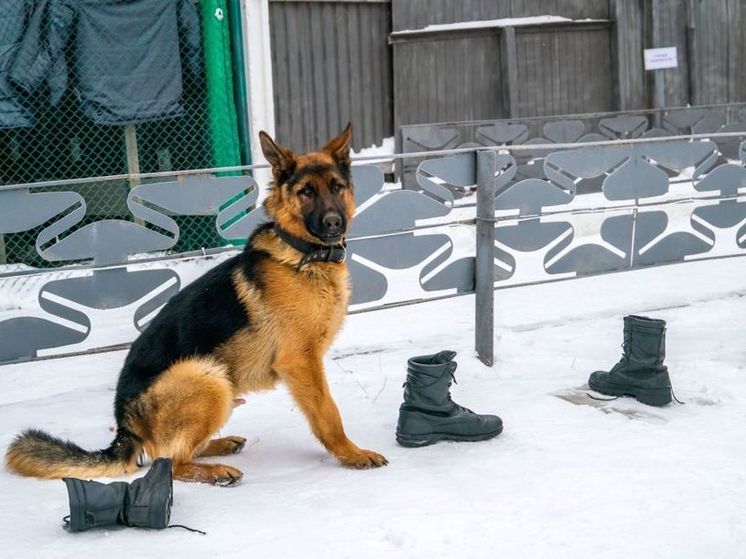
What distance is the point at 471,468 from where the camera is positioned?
359 cm

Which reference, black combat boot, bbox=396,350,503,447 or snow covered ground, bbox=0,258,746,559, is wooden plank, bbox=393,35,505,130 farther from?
black combat boot, bbox=396,350,503,447

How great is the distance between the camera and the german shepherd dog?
3.42 m

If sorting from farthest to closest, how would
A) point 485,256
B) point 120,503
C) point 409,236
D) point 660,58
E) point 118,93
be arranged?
point 660,58
point 118,93
point 409,236
point 485,256
point 120,503

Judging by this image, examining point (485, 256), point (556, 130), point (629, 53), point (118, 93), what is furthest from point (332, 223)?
point (629, 53)

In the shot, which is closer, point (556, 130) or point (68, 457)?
point (68, 457)

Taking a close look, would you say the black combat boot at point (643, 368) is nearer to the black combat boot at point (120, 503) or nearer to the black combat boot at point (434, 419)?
the black combat boot at point (434, 419)

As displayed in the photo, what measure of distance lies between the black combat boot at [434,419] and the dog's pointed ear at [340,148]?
40.2 inches

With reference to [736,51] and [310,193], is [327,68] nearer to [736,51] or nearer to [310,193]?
[736,51]

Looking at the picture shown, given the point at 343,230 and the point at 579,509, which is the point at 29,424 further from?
the point at 579,509

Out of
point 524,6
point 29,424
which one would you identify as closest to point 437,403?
point 29,424

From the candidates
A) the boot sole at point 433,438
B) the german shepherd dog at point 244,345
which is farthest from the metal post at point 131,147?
the boot sole at point 433,438

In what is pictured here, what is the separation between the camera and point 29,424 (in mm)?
4422

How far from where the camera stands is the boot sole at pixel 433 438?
390 cm

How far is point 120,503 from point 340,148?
1805 millimetres
